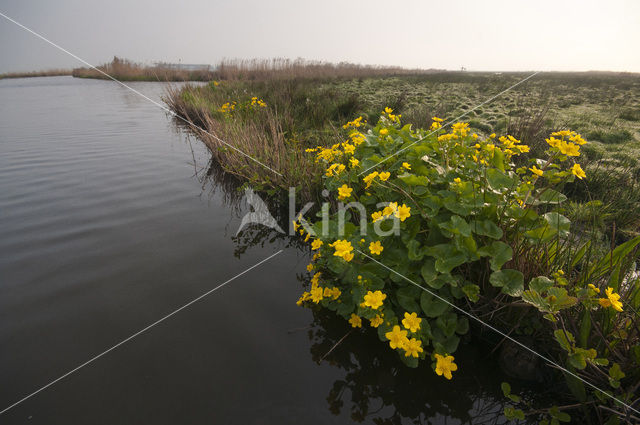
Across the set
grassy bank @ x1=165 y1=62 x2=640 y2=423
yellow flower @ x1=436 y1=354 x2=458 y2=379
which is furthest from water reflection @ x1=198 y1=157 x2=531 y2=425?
yellow flower @ x1=436 y1=354 x2=458 y2=379

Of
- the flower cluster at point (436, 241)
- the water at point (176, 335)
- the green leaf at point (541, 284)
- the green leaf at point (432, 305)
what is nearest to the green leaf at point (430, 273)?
the flower cluster at point (436, 241)

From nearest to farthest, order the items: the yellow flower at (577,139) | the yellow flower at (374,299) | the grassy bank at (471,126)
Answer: the yellow flower at (374,299), the yellow flower at (577,139), the grassy bank at (471,126)

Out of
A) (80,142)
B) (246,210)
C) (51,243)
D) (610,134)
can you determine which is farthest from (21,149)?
(610,134)

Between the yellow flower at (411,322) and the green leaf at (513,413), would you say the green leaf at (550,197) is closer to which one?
the yellow flower at (411,322)

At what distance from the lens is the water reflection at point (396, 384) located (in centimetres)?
179

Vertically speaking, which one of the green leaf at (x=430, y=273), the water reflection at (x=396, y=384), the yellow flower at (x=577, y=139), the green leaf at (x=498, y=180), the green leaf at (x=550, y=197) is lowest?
the water reflection at (x=396, y=384)

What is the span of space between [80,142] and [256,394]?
26.7 ft

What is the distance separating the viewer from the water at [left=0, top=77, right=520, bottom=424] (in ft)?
5.98

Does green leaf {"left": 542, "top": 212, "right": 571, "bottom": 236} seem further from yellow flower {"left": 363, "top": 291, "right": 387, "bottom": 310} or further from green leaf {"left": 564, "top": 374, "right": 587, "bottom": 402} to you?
yellow flower {"left": 363, "top": 291, "right": 387, "bottom": 310}

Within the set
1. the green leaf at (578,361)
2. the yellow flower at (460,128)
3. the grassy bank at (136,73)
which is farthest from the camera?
the grassy bank at (136,73)

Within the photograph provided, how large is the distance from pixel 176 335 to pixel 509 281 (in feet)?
7.66

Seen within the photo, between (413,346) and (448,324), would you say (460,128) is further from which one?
(413,346)

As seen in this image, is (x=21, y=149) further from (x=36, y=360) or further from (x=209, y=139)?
(x=36, y=360)

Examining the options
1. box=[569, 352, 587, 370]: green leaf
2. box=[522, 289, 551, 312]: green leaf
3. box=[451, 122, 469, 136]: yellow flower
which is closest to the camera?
box=[569, 352, 587, 370]: green leaf
